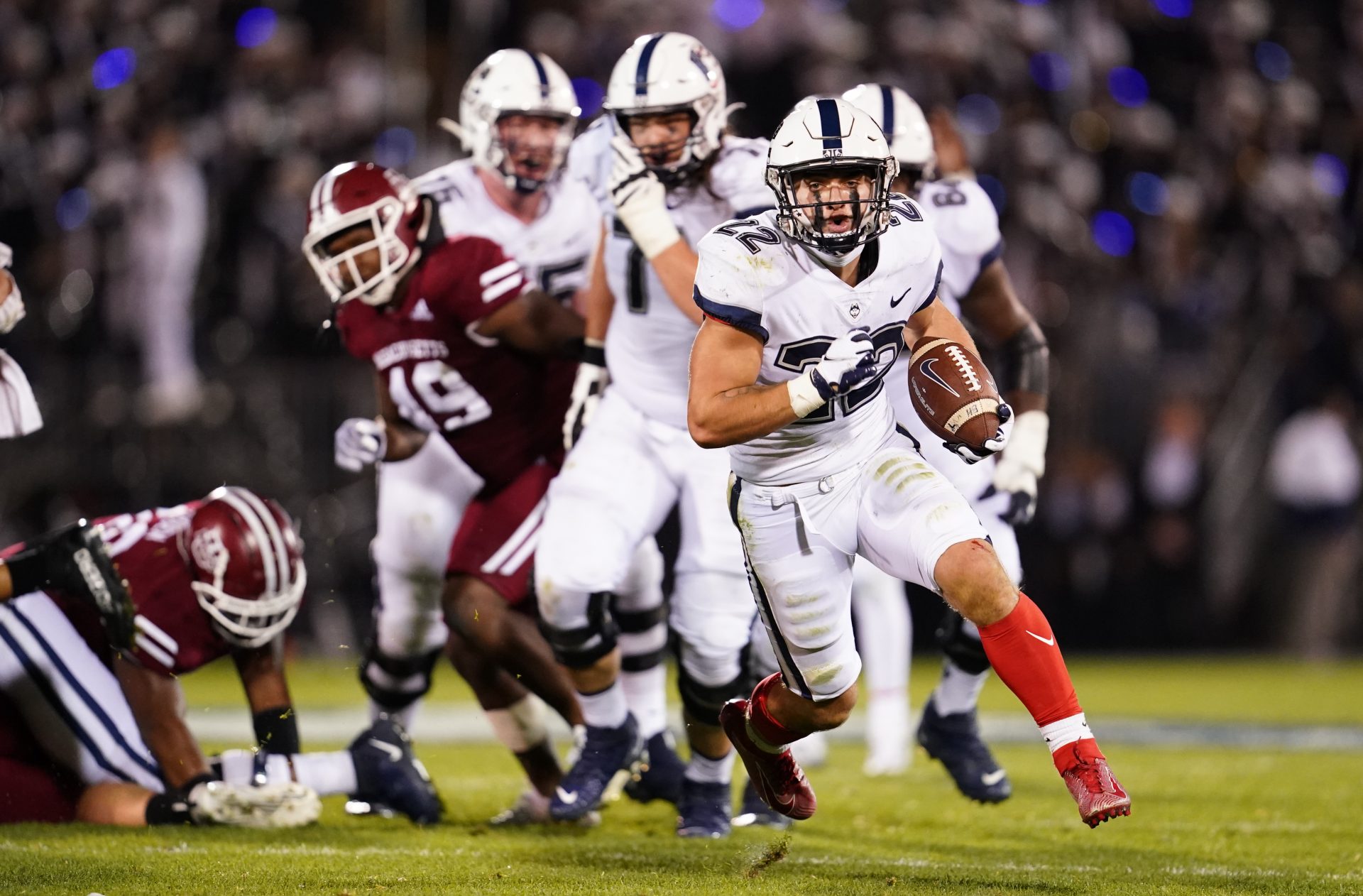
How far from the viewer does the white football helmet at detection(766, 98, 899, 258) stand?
4.35 m

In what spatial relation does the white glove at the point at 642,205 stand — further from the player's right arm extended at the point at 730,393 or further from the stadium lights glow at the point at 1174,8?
the stadium lights glow at the point at 1174,8

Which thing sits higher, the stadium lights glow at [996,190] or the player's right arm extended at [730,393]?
the stadium lights glow at [996,190]

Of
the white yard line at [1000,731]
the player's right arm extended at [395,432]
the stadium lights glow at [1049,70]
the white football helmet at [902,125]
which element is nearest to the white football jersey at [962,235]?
the white football helmet at [902,125]

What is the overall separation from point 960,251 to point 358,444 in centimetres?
211

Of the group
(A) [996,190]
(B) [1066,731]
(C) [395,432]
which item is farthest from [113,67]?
(B) [1066,731]

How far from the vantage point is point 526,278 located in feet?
18.9

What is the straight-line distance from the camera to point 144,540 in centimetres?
535

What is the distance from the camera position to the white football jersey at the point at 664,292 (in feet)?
17.8

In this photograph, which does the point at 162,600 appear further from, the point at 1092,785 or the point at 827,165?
the point at 1092,785

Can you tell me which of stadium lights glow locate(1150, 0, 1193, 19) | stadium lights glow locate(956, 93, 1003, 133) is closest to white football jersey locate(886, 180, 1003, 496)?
stadium lights glow locate(956, 93, 1003, 133)

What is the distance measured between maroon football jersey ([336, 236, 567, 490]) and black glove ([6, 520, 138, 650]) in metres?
1.15

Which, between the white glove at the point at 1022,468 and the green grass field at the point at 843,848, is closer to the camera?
the green grass field at the point at 843,848

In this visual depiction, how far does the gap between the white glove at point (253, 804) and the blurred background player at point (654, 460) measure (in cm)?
76

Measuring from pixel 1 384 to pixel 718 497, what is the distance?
2240 mm
